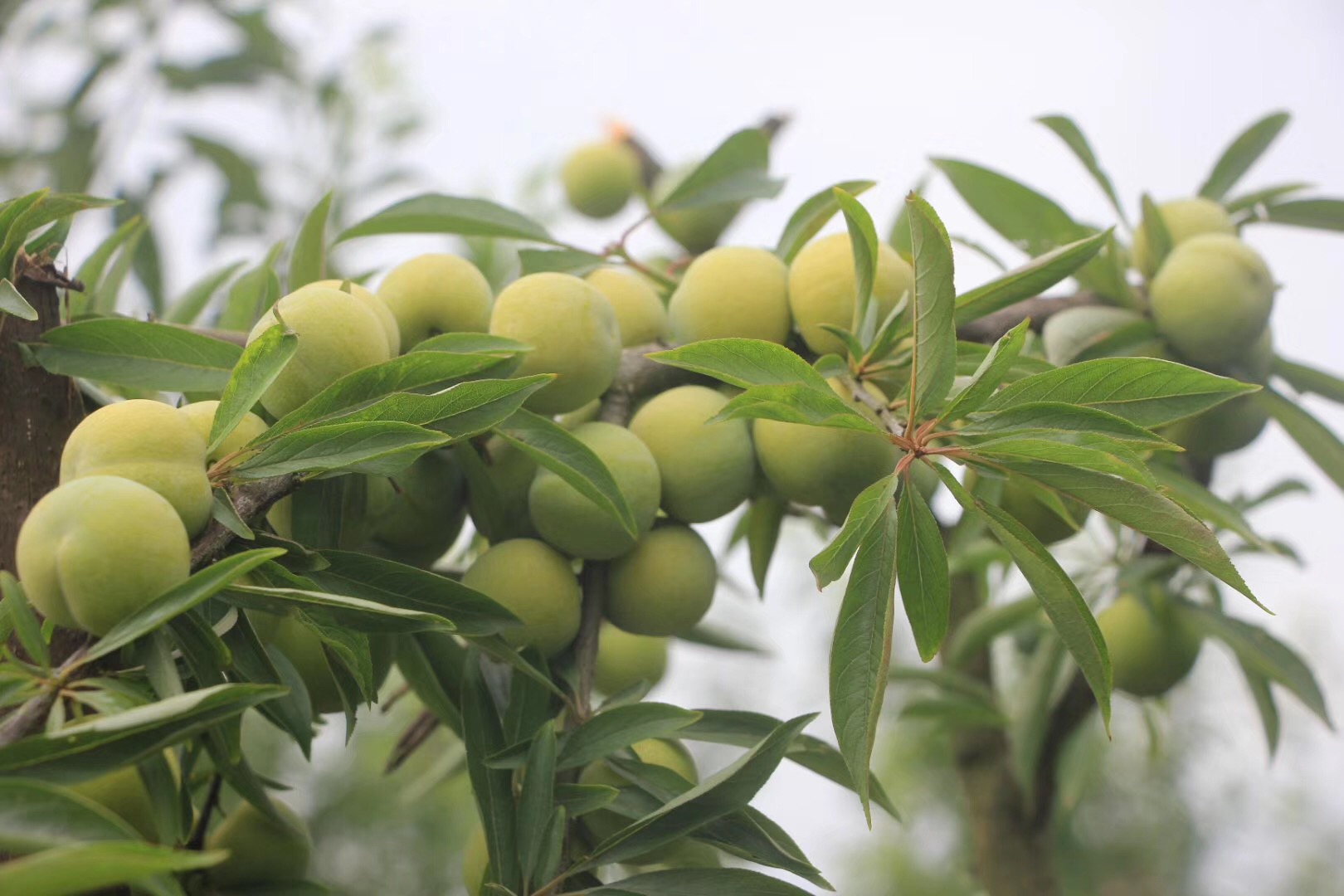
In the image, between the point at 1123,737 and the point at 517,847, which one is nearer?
the point at 517,847

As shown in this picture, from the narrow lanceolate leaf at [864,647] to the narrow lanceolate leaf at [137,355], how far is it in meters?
0.44

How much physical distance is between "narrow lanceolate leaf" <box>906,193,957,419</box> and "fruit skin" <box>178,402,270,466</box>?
40 cm

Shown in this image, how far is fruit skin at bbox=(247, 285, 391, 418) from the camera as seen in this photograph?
69 cm

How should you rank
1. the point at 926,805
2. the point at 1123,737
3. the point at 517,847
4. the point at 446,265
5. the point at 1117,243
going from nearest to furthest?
1. the point at 517,847
2. the point at 446,265
3. the point at 1117,243
4. the point at 926,805
5. the point at 1123,737

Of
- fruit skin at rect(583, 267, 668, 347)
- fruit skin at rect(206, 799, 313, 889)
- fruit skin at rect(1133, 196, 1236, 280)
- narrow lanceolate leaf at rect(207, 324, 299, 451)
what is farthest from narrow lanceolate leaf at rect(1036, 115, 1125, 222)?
fruit skin at rect(206, 799, 313, 889)

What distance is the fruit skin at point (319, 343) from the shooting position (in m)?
0.69

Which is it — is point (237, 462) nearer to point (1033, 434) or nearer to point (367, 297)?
point (367, 297)

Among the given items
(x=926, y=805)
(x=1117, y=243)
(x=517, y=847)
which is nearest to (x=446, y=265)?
(x=517, y=847)

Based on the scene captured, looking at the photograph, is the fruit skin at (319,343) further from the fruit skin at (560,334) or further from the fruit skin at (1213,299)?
the fruit skin at (1213,299)

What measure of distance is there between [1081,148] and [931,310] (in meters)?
0.55

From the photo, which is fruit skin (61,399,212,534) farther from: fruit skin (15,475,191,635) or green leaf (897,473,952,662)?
green leaf (897,473,952,662)

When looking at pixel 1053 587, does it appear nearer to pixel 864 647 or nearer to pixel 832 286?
pixel 864 647

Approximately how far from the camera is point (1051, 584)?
69cm

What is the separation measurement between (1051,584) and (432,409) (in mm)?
385
